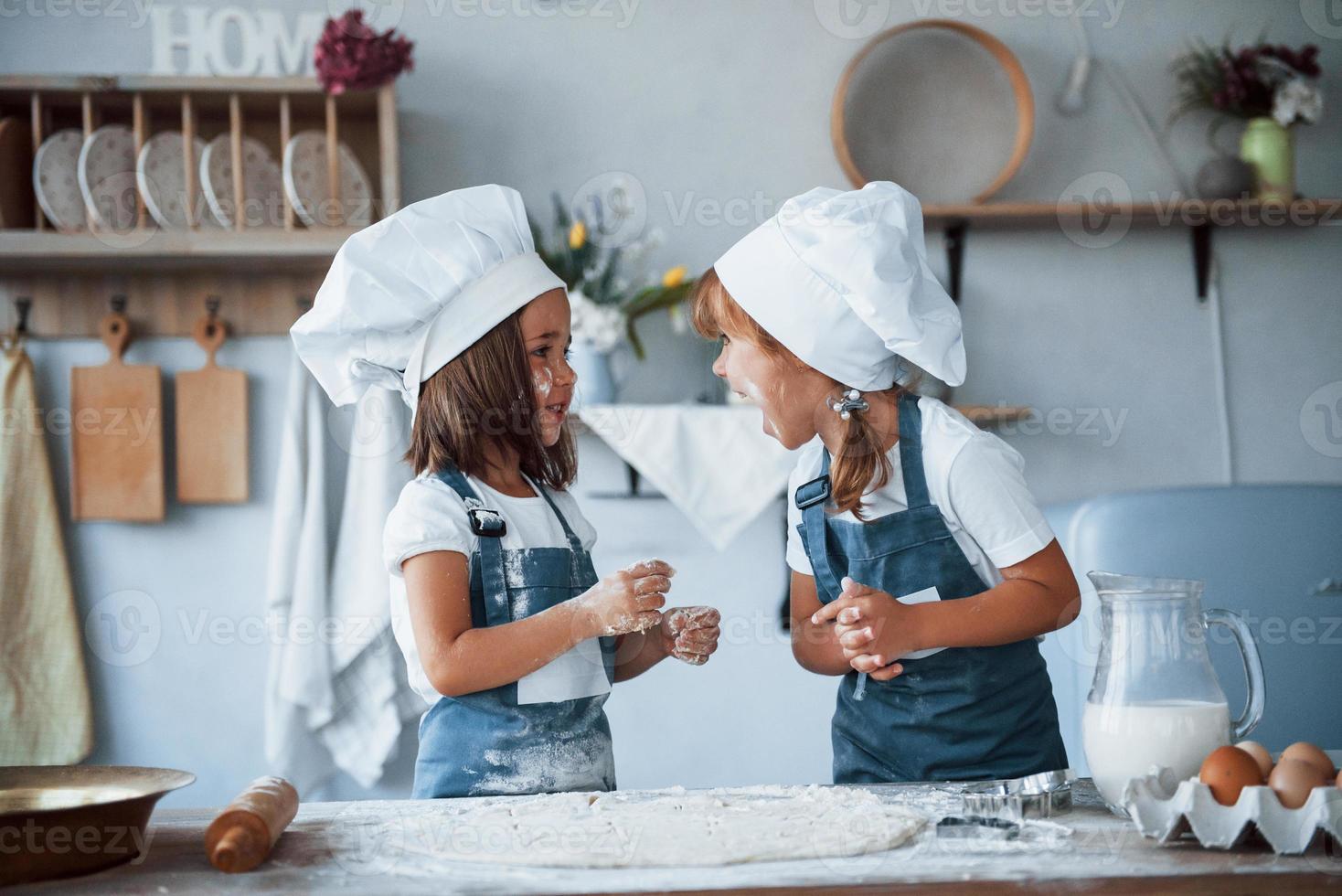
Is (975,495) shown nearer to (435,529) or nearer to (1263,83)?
(435,529)

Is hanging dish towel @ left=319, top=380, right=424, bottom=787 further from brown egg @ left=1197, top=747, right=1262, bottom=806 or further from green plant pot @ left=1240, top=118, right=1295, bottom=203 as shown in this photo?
green plant pot @ left=1240, top=118, right=1295, bottom=203

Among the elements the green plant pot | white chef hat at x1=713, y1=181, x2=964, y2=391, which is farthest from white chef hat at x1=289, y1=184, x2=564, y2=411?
the green plant pot

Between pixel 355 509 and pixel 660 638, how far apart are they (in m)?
0.92

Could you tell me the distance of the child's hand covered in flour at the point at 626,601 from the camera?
909 millimetres

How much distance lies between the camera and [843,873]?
0.63m

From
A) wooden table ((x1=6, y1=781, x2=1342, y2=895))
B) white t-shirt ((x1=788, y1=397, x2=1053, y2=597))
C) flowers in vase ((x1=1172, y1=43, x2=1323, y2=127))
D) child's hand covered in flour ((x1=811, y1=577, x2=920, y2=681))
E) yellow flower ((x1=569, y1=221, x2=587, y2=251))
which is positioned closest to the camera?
wooden table ((x1=6, y1=781, x2=1342, y2=895))

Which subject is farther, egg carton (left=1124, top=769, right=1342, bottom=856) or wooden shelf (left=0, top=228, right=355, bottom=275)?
wooden shelf (left=0, top=228, right=355, bottom=275)

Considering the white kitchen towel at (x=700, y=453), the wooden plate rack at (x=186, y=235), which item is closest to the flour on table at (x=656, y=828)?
the white kitchen towel at (x=700, y=453)

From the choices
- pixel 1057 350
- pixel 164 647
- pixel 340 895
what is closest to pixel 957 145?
pixel 1057 350

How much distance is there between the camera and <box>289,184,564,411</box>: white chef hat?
1045 mm

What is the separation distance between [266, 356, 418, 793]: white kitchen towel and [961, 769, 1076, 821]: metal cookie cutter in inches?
48.1

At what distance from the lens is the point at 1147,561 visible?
1461 millimetres

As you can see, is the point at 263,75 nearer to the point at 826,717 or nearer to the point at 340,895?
the point at 826,717

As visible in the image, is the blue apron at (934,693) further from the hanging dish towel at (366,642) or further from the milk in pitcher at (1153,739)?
the hanging dish towel at (366,642)
